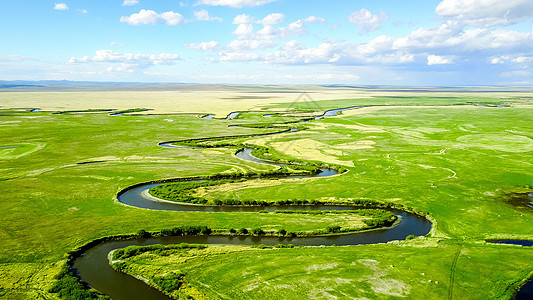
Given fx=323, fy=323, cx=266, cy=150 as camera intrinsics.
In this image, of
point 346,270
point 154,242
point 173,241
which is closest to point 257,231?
point 173,241

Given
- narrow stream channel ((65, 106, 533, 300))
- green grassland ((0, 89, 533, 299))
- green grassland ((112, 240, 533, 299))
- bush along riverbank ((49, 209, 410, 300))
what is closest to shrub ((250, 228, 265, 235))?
bush along riverbank ((49, 209, 410, 300))

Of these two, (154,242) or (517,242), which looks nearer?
(517,242)

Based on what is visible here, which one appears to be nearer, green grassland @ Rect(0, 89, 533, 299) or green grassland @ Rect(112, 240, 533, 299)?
green grassland @ Rect(112, 240, 533, 299)

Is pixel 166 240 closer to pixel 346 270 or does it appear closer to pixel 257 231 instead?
pixel 257 231

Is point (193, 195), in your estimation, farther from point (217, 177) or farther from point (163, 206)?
point (217, 177)

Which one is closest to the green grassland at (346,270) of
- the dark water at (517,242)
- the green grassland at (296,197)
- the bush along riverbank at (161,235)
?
the green grassland at (296,197)

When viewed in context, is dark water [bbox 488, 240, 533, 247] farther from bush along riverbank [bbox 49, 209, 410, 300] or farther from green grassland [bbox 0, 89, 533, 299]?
bush along riverbank [bbox 49, 209, 410, 300]

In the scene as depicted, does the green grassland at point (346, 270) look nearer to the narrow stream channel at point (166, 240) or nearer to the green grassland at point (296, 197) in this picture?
the green grassland at point (296, 197)

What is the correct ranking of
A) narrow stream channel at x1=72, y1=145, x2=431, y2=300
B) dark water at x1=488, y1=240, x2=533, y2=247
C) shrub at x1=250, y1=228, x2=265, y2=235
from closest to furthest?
narrow stream channel at x1=72, y1=145, x2=431, y2=300 → dark water at x1=488, y1=240, x2=533, y2=247 → shrub at x1=250, y1=228, x2=265, y2=235

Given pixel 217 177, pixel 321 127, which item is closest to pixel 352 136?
pixel 321 127
